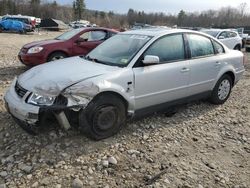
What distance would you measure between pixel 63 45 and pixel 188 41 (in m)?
4.79

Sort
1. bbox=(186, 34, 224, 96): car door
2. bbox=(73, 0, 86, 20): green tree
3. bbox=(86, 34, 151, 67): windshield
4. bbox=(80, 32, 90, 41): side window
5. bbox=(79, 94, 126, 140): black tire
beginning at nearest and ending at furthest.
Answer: bbox=(79, 94, 126, 140): black tire, bbox=(86, 34, 151, 67): windshield, bbox=(186, 34, 224, 96): car door, bbox=(80, 32, 90, 41): side window, bbox=(73, 0, 86, 20): green tree

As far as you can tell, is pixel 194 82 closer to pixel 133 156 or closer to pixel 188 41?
pixel 188 41

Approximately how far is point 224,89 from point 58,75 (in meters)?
3.61

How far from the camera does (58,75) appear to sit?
168 inches

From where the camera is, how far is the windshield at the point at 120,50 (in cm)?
476

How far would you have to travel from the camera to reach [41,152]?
401 centimetres

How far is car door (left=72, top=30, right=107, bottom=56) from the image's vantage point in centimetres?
942

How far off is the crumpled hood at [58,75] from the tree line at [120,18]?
213 feet

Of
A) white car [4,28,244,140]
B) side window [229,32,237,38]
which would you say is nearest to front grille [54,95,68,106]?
white car [4,28,244,140]

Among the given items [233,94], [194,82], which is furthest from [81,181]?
[233,94]

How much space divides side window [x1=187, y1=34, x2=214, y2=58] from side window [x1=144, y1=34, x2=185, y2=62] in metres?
0.25

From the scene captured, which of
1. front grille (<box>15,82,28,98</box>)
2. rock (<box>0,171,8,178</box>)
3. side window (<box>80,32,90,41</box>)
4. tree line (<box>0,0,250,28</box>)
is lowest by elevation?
rock (<box>0,171,8,178</box>)

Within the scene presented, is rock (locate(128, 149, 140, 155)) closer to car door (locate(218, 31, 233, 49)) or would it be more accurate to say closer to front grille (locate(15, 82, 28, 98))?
front grille (locate(15, 82, 28, 98))

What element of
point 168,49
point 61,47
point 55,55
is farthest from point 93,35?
point 168,49
